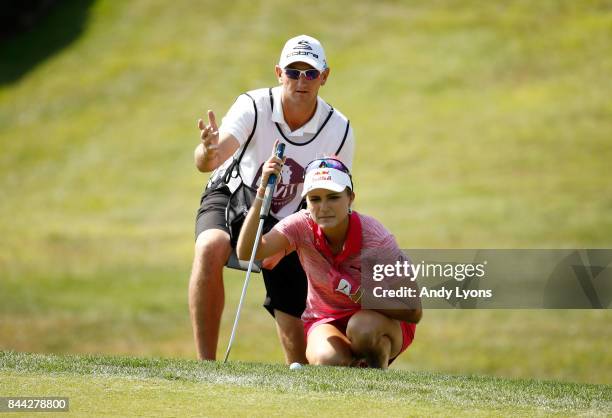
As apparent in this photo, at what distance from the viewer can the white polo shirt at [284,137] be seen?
25.5 ft

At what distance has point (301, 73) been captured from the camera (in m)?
7.72

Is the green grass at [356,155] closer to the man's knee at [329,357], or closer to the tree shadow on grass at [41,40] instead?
the tree shadow on grass at [41,40]

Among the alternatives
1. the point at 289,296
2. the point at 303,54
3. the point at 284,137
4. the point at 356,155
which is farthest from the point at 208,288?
the point at 356,155

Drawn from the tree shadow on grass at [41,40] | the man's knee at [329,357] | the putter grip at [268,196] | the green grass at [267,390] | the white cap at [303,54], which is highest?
the tree shadow on grass at [41,40]

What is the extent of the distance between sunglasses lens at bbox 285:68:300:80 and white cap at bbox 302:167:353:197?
996mm

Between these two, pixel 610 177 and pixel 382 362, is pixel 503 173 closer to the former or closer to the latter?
pixel 610 177

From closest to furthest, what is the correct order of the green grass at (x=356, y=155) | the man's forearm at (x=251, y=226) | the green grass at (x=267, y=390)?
the green grass at (x=267, y=390), the man's forearm at (x=251, y=226), the green grass at (x=356, y=155)

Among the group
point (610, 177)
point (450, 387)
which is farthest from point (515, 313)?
point (450, 387)

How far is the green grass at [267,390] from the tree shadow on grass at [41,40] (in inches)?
1470

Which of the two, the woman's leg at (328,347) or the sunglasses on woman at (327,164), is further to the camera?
the woman's leg at (328,347)

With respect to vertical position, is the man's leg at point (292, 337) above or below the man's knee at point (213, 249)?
below

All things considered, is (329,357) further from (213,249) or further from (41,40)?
(41,40)

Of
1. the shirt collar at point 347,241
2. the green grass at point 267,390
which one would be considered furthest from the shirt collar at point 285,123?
the green grass at point 267,390

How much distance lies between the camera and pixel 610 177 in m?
30.3
